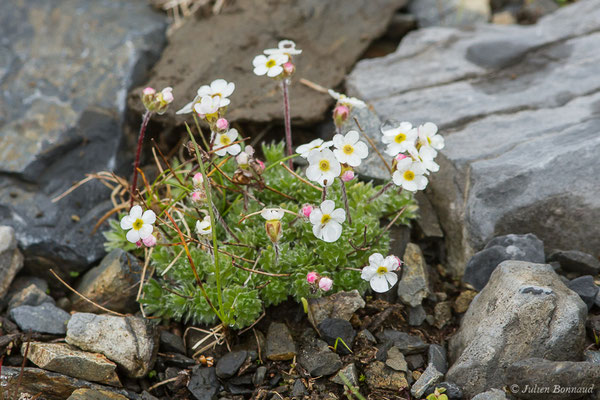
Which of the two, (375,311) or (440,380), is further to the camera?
(375,311)

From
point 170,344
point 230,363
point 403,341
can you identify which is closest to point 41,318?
point 170,344

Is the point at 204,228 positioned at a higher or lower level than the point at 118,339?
higher

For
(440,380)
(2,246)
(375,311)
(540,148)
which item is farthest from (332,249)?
(2,246)

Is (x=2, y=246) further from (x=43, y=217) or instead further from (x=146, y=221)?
(x=146, y=221)

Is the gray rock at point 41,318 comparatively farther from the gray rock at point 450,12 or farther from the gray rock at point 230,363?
the gray rock at point 450,12

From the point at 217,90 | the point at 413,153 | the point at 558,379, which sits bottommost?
the point at 558,379

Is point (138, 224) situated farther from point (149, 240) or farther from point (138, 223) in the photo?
point (149, 240)

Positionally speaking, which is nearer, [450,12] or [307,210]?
[307,210]

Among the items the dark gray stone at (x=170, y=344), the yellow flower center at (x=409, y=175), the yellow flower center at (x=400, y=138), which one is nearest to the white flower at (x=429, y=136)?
the yellow flower center at (x=400, y=138)
